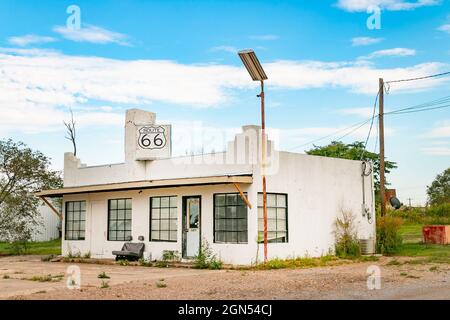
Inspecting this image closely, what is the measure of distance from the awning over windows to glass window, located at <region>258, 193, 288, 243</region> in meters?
1.14

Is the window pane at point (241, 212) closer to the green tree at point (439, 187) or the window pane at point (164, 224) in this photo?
the window pane at point (164, 224)

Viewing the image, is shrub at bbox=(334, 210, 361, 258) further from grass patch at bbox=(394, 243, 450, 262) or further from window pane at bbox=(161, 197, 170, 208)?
window pane at bbox=(161, 197, 170, 208)

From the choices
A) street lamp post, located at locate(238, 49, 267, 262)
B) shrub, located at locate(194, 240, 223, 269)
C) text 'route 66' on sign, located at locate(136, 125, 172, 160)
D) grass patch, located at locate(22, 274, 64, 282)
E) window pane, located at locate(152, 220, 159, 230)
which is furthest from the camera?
text 'route 66' on sign, located at locate(136, 125, 172, 160)

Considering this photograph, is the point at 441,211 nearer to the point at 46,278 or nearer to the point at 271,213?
the point at 271,213

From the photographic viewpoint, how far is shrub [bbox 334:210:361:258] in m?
20.1

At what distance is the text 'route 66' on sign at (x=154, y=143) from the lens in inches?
788

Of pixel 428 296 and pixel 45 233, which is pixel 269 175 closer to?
pixel 428 296

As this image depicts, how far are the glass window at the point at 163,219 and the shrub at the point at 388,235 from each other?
7.99 m

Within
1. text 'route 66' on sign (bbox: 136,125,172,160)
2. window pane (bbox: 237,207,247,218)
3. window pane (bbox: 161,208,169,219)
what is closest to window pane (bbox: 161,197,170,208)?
window pane (bbox: 161,208,169,219)

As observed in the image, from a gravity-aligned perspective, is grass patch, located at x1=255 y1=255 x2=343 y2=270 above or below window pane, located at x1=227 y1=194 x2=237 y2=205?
below

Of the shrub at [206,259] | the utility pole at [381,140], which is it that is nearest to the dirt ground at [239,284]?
the shrub at [206,259]

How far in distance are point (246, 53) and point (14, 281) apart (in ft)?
27.0

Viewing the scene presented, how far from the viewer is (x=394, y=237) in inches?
864
